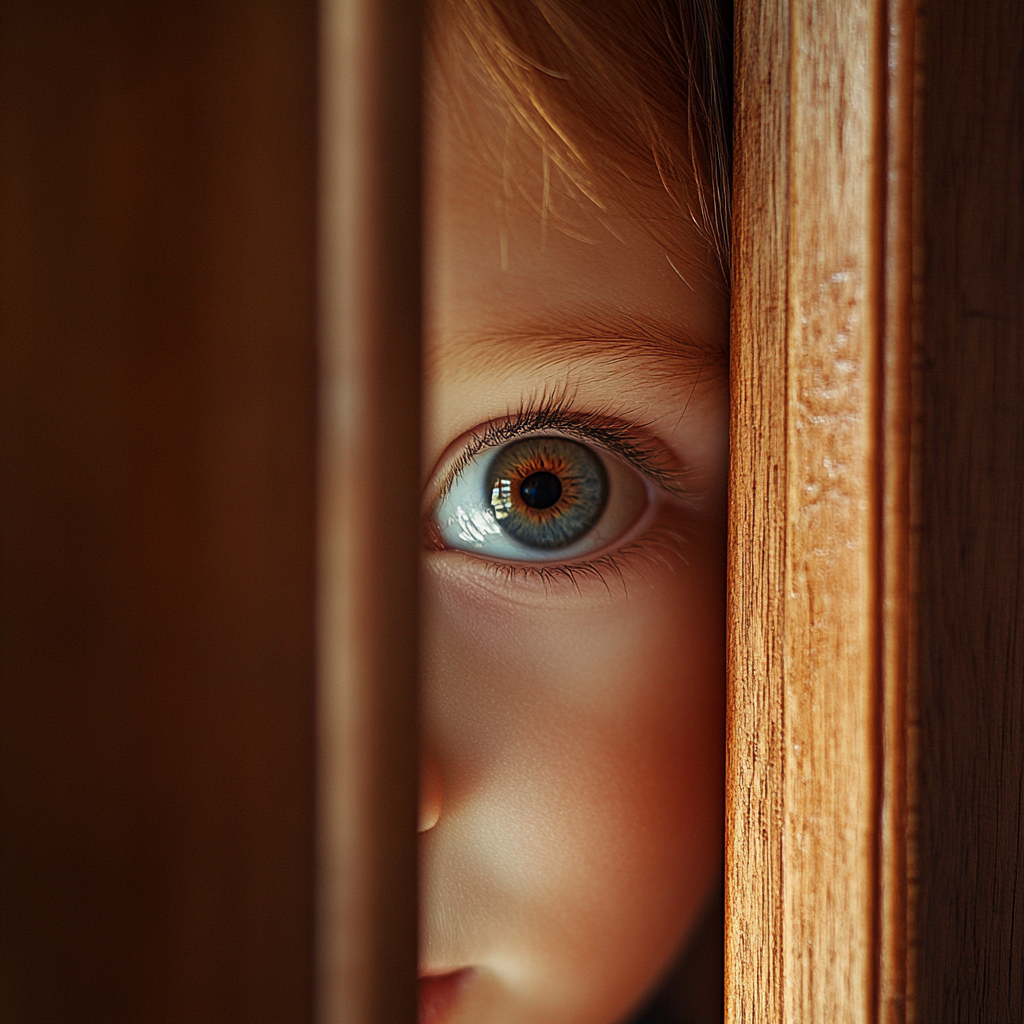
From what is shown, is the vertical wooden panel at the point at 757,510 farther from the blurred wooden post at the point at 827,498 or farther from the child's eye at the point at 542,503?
the child's eye at the point at 542,503

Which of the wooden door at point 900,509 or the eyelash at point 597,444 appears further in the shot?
the eyelash at point 597,444

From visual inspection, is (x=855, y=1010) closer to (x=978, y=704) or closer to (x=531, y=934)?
(x=978, y=704)

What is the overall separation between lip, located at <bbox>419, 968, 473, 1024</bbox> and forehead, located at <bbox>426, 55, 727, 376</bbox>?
44cm

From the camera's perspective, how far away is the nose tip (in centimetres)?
51

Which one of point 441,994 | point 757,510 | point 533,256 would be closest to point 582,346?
point 533,256

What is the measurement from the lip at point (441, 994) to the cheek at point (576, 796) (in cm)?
2

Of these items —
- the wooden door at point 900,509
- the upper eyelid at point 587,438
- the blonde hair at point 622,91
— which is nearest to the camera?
the wooden door at point 900,509

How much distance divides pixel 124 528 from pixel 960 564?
30 cm

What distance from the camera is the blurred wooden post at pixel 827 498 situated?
308 mm

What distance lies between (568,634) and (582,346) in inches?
8.2

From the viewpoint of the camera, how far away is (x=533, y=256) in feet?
1.59

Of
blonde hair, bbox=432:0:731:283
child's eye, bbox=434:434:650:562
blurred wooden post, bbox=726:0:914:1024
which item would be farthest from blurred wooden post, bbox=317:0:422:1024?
child's eye, bbox=434:434:650:562

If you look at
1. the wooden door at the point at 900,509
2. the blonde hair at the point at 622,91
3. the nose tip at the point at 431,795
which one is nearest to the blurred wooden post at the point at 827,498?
the wooden door at the point at 900,509

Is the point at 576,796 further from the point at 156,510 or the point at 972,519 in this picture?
the point at 156,510
